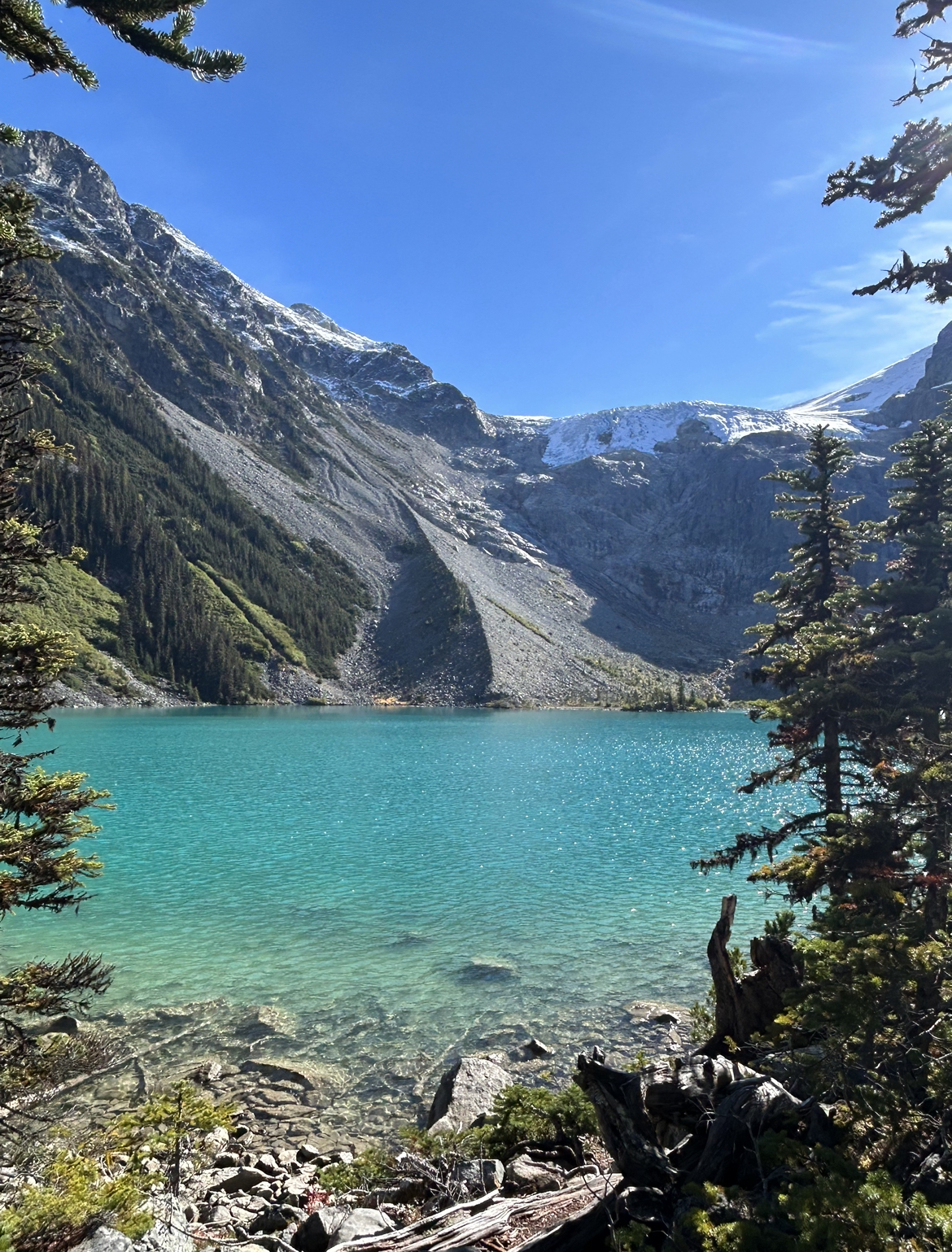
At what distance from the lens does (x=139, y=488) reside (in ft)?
582

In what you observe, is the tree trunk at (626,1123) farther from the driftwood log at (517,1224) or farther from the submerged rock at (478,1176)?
the submerged rock at (478,1176)

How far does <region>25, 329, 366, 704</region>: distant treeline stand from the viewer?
152500 mm

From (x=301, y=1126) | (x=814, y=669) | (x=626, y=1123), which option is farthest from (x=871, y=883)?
(x=301, y=1126)

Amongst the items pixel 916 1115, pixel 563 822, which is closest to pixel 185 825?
pixel 563 822

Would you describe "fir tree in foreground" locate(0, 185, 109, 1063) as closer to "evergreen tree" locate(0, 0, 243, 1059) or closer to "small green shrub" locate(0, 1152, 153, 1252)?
"evergreen tree" locate(0, 0, 243, 1059)

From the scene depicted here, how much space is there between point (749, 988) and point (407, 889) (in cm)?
1927

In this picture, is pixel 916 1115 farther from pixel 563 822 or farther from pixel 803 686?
pixel 563 822

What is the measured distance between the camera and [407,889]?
1107 inches

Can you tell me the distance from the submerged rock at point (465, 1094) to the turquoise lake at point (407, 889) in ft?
11.0

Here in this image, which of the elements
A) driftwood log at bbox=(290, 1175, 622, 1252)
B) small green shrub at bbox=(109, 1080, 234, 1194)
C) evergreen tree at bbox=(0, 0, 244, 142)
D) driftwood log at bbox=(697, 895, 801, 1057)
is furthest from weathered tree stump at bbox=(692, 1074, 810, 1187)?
evergreen tree at bbox=(0, 0, 244, 142)

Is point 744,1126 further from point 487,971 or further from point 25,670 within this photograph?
point 487,971

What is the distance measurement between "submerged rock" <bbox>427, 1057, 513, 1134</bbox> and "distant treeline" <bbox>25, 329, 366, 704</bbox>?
147051mm

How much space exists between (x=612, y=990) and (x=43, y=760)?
52.7 meters

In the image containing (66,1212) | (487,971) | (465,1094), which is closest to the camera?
(66,1212)
